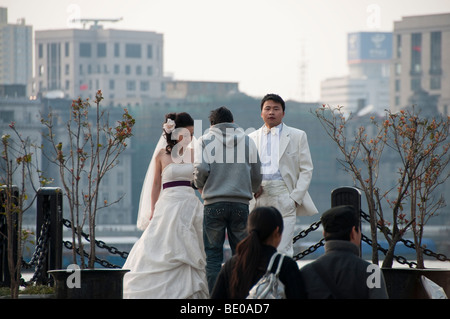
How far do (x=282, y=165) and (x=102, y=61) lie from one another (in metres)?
124

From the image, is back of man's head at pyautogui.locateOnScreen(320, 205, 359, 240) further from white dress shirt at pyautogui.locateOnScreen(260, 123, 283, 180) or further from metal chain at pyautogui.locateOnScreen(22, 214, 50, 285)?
metal chain at pyautogui.locateOnScreen(22, 214, 50, 285)

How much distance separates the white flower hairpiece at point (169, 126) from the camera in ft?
23.4

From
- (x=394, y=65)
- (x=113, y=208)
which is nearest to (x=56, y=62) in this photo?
(x=113, y=208)

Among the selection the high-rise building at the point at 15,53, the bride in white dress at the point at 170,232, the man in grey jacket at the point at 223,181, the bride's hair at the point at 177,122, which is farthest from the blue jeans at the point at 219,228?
the high-rise building at the point at 15,53

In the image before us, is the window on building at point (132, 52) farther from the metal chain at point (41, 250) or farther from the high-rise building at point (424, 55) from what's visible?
the metal chain at point (41, 250)

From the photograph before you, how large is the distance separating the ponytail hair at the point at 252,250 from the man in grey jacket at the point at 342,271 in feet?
0.77

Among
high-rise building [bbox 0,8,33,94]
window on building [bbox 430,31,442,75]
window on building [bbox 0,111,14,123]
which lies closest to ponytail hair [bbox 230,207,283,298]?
window on building [bbox 0,111,14,123]

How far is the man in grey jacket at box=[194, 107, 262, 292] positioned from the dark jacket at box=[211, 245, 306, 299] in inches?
68.1

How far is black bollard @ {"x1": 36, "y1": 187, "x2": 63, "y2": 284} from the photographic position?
26.4 feet

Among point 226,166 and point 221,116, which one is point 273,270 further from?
point 221,116

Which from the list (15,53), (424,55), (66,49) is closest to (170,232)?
(424,55)
